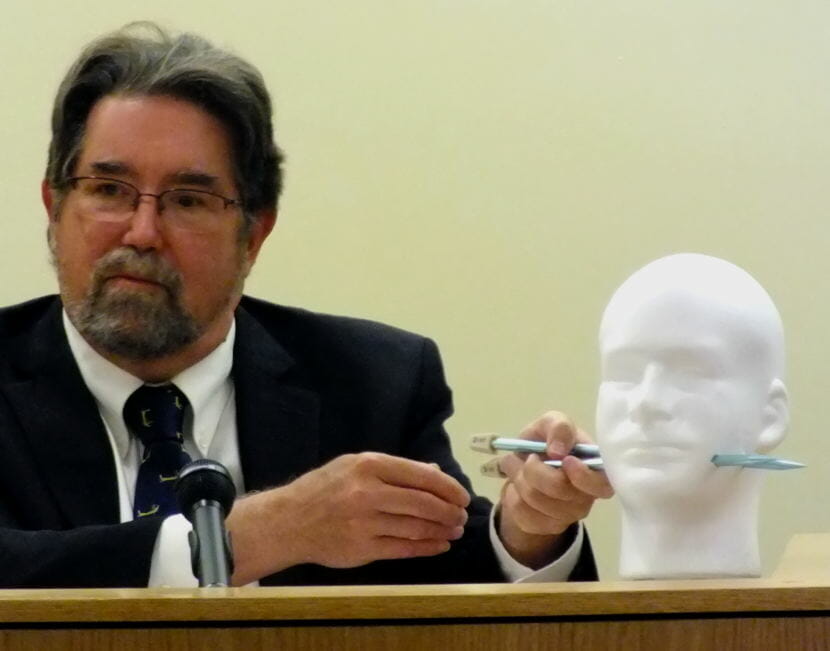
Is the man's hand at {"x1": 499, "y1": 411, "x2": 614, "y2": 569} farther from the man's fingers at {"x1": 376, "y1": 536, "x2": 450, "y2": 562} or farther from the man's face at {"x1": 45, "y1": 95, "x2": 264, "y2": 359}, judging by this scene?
the man's face at {"x1": 45, "y1": 95, "x2": 264, "y2": 359}

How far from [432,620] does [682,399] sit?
0.35m

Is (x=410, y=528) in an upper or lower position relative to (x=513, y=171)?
lower

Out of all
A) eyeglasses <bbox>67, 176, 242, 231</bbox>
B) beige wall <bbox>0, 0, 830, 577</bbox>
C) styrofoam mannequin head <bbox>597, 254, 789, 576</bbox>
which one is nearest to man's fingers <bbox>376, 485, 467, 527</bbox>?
styrofoam mannequin head <bbox>597, 254, 789, 576</bbox>

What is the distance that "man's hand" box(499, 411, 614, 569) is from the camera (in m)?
1.21

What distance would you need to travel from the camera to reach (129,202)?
163 centimetres

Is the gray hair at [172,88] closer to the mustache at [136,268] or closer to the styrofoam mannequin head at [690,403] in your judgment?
the mustache at [136,268]

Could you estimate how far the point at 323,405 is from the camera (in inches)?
67.6

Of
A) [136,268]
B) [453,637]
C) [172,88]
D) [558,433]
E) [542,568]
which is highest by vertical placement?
[172,88]

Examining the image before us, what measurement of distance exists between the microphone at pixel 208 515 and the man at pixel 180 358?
1.30 feet

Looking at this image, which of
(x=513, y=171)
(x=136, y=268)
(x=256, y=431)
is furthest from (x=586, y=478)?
(x=513, y=171)

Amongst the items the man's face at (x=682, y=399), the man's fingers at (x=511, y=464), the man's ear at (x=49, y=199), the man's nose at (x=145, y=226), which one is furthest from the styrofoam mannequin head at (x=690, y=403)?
the man's ear at (x=49, y=199)

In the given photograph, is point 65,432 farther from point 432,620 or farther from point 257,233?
point 432,620

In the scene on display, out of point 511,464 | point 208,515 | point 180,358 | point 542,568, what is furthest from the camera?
point 180,358

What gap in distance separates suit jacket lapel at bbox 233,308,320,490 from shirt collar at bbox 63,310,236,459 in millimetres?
26
